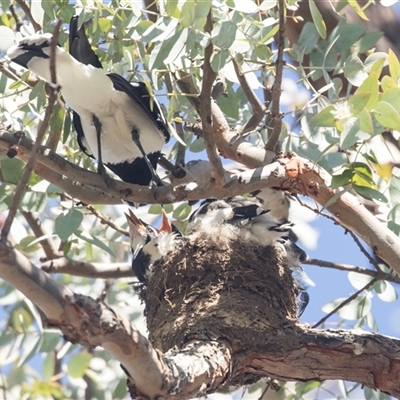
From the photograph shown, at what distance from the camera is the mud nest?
9.66 feet

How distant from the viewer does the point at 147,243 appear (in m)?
4.03

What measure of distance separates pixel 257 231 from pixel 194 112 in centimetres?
76

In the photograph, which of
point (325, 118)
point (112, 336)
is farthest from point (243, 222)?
point (112, 336)

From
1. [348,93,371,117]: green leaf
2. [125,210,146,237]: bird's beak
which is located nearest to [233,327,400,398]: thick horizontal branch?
[348,93,371,117]: green leaf

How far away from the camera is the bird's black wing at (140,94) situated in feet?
10.8

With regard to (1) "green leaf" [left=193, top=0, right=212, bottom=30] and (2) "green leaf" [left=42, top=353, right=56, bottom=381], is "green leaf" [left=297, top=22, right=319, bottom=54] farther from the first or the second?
(2) "green leaf" [left=42, top=353, right=56, bottom=381]

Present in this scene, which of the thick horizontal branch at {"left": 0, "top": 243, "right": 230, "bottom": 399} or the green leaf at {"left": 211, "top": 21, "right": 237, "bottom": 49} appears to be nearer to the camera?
the thick horizontal branch at {"left": 0, "top": 243, "right": 230, "bottom": 399}

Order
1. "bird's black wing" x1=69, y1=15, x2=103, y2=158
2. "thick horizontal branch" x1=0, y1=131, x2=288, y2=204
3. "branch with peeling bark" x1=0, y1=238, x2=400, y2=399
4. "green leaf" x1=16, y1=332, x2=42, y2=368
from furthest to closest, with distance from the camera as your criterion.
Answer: "green leaf" x1=16, y1=332, x2=42, y2=368, "bird's black wing" x1=69, y1=15, x2=103, y2=158, "thick horizontal branch" x1=0, y1=131, x2=288, y2=204, "branch with peeling bark" x1=0, y1=238, x2=400, y2=399

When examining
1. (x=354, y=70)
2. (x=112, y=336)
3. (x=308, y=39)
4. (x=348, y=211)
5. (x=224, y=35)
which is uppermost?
(x=308, y=39)

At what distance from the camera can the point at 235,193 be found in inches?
109

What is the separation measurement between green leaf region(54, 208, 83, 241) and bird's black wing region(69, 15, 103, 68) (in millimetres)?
670

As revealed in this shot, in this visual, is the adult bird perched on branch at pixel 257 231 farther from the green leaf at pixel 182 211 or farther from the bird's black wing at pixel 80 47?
the bird's black wing at pixel 80 47

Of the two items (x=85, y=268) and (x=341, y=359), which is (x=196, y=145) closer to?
(x=85, y=268)

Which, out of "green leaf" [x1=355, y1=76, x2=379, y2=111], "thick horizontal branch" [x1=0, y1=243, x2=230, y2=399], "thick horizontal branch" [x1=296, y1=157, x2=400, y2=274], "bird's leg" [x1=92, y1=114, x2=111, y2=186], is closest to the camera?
"thick horizontal branch" [x1=0, y1=243, x2=230, y2=399]
